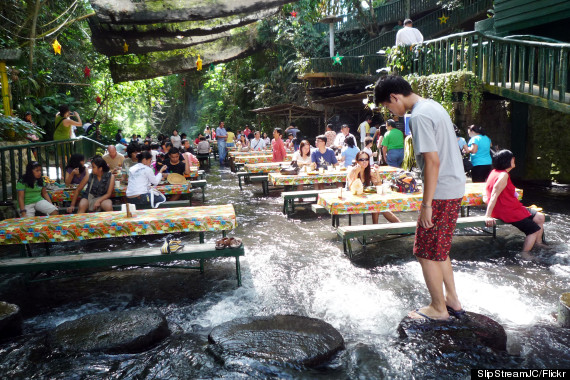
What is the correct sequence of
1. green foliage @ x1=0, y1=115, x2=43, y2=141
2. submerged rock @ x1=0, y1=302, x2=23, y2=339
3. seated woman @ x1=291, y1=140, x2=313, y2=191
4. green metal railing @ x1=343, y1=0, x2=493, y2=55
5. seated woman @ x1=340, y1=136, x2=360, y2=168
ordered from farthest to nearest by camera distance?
1. green metal railing @ x1=343, y1=0, x2=493, y2=55
2. seated woman @ x1=291, y1=140, x2=313, y2=191
3. seated woman @ x1=340, y1=136, x2=360, y2=168
4. green foliage @ x1=0, y1=115, x2=43, y2=141
5. submerged rock @ x1=0, y1=302, x2=23, y2=339

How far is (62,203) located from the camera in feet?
28.7

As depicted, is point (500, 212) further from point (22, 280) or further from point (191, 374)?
point (22, 280)

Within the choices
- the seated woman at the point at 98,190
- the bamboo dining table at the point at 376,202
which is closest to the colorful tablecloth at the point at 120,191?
the seated woman at the point at 98,190

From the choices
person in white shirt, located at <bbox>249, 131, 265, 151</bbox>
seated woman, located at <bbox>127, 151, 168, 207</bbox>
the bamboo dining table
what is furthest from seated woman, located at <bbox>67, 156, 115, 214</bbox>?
person in white shirt, located at <bbox>249, 131, 265, 151</bbox>

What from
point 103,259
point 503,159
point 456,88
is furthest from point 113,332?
point 456,88

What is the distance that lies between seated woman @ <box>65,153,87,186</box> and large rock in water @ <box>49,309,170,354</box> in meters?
5.46

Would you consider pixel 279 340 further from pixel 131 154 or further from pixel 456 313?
pixel 131 154

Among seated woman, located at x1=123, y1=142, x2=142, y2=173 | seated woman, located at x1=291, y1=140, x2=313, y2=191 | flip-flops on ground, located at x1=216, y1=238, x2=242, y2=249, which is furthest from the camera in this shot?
seated woman, located at x1=291, y1=140, x2=313, y2=191

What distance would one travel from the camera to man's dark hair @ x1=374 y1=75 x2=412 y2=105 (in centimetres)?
358

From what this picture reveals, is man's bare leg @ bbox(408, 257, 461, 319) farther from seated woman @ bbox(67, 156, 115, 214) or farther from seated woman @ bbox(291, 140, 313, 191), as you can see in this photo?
seated woman @ bbox(291, 140, 313, 191)

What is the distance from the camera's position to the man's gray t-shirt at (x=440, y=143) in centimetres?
338

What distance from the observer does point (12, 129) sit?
938 centimetres

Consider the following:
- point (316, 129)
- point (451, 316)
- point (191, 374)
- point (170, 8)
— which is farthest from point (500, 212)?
point (316, 129)

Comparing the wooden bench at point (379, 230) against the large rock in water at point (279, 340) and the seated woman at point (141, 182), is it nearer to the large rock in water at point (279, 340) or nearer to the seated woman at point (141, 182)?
the large rock in water at point (279, 340)
